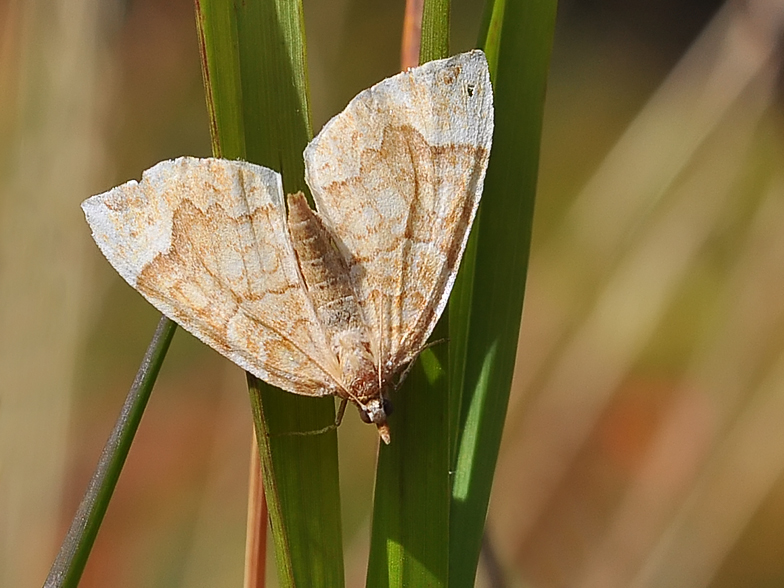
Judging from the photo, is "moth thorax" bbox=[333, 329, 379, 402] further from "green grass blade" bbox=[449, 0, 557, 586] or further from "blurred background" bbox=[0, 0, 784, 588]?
"blurred background" bbox=[0, 0, 784, 588]

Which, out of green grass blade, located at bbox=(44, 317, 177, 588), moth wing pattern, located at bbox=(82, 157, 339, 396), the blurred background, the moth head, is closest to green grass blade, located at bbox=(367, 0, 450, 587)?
the moth head

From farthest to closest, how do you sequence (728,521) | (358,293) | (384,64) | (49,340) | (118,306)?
1. (384,64)
2. (118,306)
3. (728,521)
4. (49,340)
5. (358,293)

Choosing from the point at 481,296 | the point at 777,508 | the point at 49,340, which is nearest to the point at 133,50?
the point at 49,340

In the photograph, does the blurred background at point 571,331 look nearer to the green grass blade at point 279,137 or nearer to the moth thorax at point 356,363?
the moth thorax at point 356,363

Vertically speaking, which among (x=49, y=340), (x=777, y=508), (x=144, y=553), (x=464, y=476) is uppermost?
(x=464, y=476)

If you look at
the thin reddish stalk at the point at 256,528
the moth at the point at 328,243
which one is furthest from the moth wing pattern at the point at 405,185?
the thin reddish stalk at the point at 256,528

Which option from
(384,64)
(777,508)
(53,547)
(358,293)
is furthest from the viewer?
(384,64)

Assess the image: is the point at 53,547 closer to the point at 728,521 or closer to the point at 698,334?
the point at 728,521

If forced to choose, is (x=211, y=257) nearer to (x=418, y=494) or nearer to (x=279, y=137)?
(x=279, y=137)
